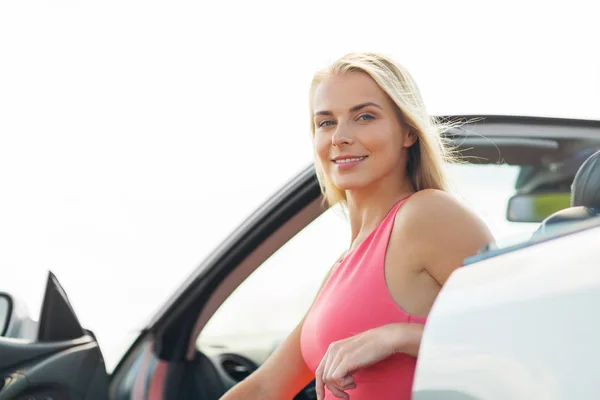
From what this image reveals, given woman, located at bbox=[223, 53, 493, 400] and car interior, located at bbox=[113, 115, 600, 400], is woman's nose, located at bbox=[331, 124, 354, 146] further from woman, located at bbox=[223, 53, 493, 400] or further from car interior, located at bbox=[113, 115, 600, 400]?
car interior, located at bbox=[113, 115, 600, 400]

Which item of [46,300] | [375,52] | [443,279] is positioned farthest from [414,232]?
[46,300]

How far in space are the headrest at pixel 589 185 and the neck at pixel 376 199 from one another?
0.57 m

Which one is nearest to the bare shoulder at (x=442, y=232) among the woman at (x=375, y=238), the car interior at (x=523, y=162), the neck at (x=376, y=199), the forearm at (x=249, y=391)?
the woman at (x=375, y=238)

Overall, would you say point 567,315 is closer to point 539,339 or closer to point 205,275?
point 539,339

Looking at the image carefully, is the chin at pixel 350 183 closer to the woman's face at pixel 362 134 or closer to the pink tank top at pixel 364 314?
the woman's face at pixel 362 134

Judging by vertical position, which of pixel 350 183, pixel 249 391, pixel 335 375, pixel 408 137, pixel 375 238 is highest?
pixel 408 137

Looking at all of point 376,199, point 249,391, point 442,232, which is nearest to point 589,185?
point 442,232

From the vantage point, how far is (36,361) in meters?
3.05

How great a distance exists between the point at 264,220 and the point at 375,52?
680 millimetres

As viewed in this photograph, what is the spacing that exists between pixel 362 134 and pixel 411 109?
0.14 meters

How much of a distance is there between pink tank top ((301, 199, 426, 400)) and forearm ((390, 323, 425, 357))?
75 millimetres

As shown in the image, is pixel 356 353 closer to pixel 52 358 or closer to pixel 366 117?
pixel 366 117

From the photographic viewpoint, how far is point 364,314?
81.8 inches

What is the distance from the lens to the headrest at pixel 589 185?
1.75 meters
